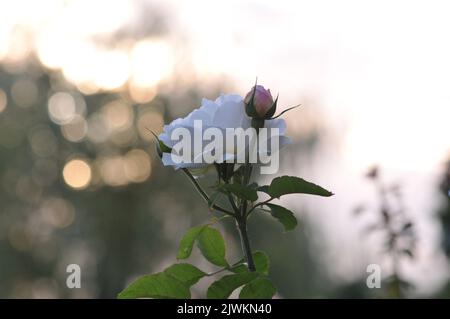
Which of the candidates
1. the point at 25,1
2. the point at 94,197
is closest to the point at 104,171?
the point at 94,197

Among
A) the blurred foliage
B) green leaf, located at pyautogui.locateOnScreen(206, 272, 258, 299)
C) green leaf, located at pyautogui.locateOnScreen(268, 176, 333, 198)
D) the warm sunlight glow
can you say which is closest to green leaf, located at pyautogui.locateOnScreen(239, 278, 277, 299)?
green leaf, located at pyautogui.locateOnScreen(206, 272, 258, 299)

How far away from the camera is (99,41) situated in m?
13.4

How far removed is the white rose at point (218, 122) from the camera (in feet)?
2.58

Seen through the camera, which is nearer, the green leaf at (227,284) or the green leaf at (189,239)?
the green leaf at (227,284)

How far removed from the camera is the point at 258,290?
28.4 inches

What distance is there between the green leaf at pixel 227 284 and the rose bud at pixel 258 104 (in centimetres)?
17

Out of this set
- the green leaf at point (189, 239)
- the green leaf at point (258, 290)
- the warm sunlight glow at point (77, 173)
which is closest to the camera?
the green leaf at point (258, 290)

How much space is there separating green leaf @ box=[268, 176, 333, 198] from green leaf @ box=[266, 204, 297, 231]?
0.05 feet

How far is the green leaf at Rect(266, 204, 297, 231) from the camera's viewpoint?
0.81m

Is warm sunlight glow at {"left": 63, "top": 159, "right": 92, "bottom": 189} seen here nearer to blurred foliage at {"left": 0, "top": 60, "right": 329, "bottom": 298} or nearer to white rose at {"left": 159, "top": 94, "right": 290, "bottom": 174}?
blurred foliage at {"left": 0, "top": 60, "right": 329, "bottom": 298}

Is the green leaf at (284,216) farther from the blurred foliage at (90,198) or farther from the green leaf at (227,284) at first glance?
the blurred foliage at (90,198)

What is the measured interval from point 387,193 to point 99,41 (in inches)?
482

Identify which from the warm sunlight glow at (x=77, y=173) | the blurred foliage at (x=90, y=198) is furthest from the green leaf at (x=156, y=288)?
the warm sunlight glow at (x=77, y=173)
